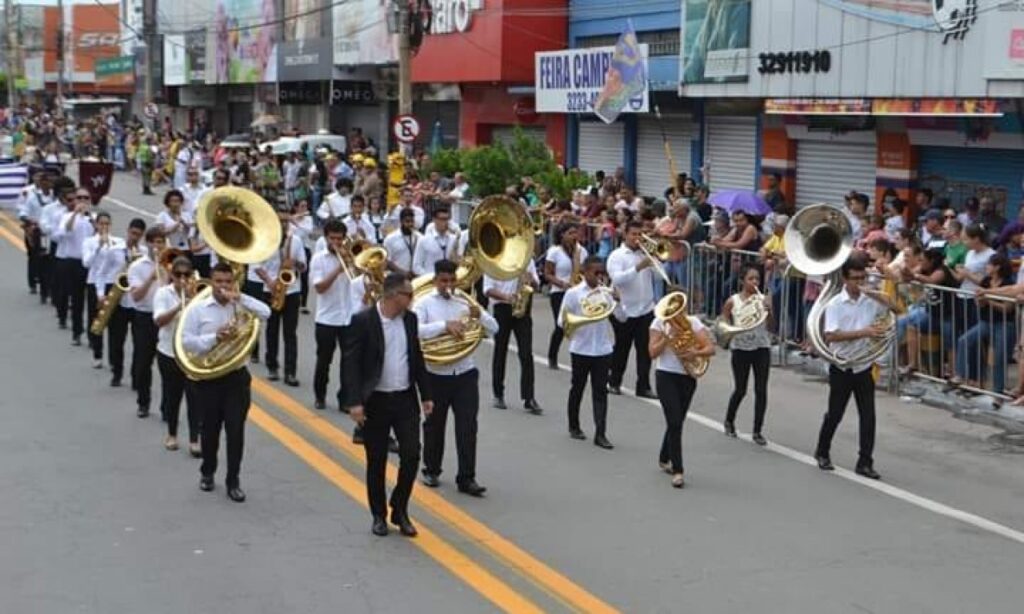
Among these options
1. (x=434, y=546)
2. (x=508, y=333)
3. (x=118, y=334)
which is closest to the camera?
(x=434, y=546)

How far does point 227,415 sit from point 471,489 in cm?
180

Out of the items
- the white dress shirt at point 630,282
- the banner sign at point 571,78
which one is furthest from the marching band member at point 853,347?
the banner sign at point 571,78

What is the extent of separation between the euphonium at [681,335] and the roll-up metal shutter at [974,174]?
9518 mm

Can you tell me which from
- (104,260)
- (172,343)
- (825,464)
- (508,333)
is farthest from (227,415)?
(104,260)

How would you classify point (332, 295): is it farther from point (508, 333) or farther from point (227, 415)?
point (227, 415)

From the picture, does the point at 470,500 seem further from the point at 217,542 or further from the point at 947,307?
the point at 947,307

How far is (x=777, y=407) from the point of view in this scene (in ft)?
44.2

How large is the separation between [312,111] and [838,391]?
128 ft

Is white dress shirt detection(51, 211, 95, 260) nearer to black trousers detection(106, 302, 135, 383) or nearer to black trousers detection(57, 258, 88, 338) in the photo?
black trousers detection(57, 258, 88, 338)

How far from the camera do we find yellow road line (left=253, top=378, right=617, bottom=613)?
7.70 m

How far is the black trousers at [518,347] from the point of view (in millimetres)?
13109

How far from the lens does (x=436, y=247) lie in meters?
15.0

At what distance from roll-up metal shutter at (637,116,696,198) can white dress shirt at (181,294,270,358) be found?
1726 centimetres

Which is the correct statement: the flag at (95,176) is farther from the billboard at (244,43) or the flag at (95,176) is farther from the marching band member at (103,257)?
the marching band member at (103,257)
